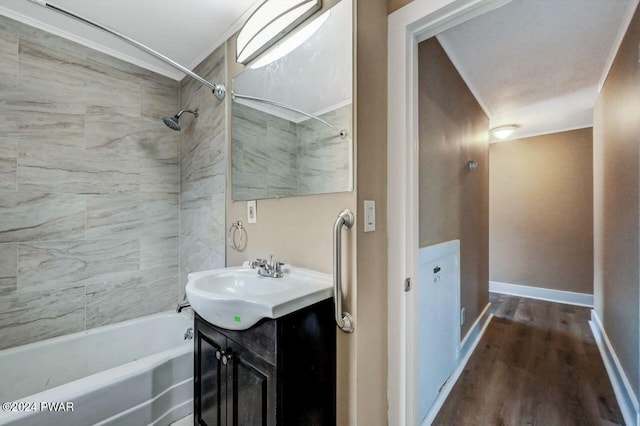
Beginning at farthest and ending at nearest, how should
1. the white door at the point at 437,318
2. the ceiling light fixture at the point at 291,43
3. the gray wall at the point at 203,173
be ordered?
the gray wall at the point at 203,173, the white door at the point at 437,318, the ceiling light fixture at the point at 291,43

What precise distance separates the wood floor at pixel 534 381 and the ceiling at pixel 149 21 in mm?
2674

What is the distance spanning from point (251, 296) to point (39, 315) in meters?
1.72

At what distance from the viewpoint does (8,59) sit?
1516 millimetres

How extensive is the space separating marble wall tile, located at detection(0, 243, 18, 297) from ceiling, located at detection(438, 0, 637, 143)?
9.42 ft

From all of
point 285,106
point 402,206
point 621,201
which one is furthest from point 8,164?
point 621,201

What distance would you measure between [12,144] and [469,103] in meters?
3.22

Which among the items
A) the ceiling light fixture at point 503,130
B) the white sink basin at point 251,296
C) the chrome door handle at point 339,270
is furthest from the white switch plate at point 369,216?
the ceiling light fixture at point 503,130

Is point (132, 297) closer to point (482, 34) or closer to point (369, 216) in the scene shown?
point (369, 216)

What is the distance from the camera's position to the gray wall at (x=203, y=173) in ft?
5.82

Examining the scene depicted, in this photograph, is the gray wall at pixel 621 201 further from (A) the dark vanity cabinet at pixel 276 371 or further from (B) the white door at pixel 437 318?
(A) the dark vanity cabinet at pixel 276 371

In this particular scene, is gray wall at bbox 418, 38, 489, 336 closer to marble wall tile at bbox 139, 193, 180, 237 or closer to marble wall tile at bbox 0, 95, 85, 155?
marble wall tile at bbox 139, 193, 180, 237

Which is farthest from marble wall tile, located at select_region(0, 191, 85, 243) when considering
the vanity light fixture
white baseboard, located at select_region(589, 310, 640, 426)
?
white baseboard, located at select_region(589, 310, 640, 426)

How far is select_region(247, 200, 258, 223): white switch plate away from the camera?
4.91 feet

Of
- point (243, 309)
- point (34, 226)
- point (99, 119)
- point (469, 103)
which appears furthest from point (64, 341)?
point (469, 103)
